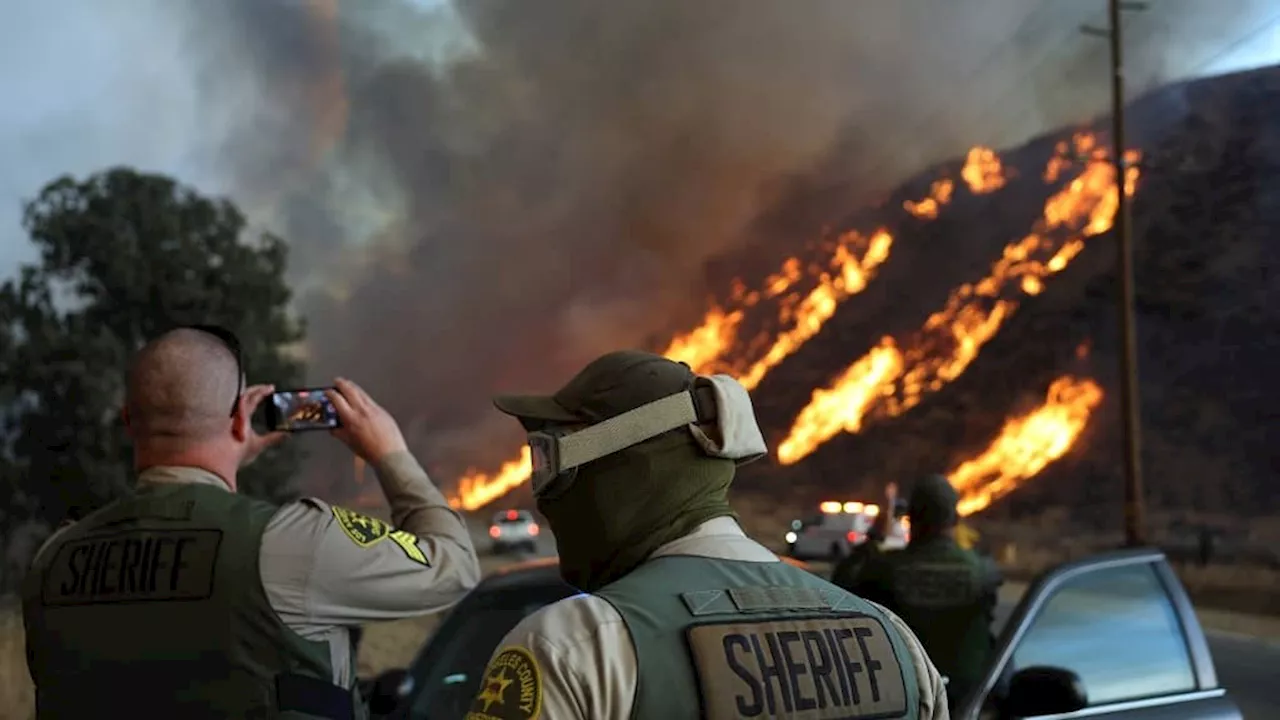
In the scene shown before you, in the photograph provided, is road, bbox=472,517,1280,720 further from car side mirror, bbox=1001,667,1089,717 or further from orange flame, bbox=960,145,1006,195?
orange flame, bbox=960,145,1006,195

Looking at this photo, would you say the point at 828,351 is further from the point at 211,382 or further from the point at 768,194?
the point at 211,382

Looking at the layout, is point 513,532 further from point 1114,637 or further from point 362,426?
point 362,426

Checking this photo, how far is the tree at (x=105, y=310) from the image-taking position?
44.2ft

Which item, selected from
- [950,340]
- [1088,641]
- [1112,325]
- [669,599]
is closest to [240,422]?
[669,599]

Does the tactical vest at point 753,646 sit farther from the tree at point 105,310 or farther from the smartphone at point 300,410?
the tree at point 105,310

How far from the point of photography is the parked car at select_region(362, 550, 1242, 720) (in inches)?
138

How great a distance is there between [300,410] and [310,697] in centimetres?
55

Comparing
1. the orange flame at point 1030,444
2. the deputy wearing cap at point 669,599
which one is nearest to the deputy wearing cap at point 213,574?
the deputy wearing cap at point 669,599

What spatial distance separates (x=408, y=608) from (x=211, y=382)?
1.88 ft

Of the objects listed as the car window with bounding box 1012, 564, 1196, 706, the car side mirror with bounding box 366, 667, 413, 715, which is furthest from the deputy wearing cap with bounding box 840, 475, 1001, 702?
the car side mirror with bounding box 366, 667, 413, 715

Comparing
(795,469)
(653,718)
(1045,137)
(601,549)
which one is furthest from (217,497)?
(1045,137)

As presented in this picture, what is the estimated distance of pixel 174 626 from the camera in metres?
2.10

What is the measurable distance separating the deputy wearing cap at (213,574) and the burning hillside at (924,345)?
40.9 metres

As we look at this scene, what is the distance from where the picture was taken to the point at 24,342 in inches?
542
